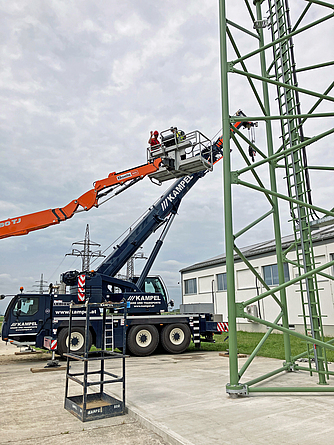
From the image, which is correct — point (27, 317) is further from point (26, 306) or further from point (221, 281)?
point (221, 281)

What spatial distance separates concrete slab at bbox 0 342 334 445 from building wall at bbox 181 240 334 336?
9.83 m

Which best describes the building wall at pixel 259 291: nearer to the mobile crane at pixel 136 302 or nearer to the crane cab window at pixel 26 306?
the mobile crane at pixel 136 302

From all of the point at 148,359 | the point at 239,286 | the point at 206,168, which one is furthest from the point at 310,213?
the point at 239,286

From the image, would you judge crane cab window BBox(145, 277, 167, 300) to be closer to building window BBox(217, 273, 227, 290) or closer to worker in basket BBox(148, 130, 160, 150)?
worker in basket BBox(148, 130, 160, 150)

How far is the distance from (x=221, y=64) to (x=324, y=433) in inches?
257

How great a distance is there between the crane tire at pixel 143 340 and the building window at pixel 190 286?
1623 centimetres

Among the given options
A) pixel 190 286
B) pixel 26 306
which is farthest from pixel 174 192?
pixel 190 286

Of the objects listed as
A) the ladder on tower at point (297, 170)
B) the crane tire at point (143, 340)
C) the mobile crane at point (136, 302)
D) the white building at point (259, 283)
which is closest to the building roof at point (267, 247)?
the white building at point (259, 283)

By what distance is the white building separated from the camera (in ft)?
58.3

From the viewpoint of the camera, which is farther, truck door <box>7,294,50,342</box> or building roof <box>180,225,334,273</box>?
building roof <box>180,225,334,273</box>

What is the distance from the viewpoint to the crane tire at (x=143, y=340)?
13.3m

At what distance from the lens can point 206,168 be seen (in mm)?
12672

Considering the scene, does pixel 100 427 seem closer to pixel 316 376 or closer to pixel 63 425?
pixel 63 425

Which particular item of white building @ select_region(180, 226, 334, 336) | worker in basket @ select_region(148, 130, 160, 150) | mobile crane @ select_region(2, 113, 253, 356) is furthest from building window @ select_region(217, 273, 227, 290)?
worker in basket @ select_region(148, 130, 160, 150)
